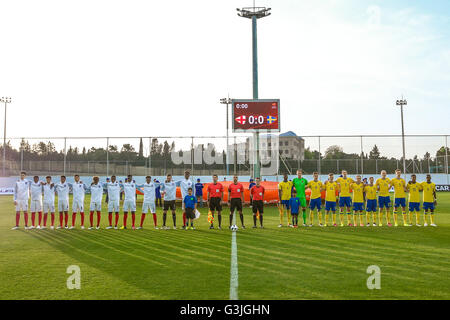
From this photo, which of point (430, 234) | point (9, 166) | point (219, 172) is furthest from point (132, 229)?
point (9, 166)

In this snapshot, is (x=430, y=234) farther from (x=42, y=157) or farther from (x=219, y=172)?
(x=42, y=157)

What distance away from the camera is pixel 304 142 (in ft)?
104

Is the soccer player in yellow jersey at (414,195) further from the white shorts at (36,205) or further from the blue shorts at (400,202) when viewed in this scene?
the white shorts at (36,205)

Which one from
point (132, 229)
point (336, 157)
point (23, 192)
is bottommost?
point (132, 229)

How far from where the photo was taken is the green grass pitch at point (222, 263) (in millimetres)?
4973

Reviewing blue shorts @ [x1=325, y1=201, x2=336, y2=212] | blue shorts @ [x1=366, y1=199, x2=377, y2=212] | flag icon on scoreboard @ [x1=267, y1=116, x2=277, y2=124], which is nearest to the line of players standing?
blue shorts @ [x1=325, y1=201, x2=336, y2=212]

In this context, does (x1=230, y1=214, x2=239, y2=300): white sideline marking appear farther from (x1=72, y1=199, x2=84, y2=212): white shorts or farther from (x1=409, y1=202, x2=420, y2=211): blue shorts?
(x1=409, y1=202, x2=420, y2=211): blue shorts

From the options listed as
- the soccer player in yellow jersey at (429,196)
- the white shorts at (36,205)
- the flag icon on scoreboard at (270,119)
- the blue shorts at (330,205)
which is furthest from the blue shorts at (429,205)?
the white shorts at (36,205)

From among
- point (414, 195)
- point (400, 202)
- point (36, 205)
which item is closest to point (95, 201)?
point (36, 205)

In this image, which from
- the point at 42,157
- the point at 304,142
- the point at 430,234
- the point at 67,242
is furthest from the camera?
the point at 42,157

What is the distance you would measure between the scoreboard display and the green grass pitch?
36.1 feet

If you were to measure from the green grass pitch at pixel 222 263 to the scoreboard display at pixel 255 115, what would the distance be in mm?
10993

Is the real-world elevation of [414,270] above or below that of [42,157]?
below

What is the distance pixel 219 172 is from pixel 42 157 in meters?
18.8
